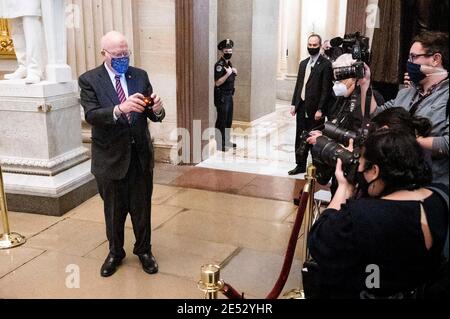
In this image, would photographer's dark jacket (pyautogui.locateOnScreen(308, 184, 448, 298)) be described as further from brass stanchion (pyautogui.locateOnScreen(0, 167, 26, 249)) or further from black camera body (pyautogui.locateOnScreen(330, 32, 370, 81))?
brass stanchion (pyautogui.locateOnScreen(0, 167, 26, 249))

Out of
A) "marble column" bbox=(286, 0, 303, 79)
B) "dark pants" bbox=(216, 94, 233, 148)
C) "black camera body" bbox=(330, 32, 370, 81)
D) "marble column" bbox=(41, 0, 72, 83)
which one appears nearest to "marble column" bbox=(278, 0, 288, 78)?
"marble column" bbox=(286, 0, 303, 79)

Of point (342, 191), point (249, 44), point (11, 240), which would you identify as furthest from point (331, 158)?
point (249, 44)

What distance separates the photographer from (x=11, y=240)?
421 centimetres

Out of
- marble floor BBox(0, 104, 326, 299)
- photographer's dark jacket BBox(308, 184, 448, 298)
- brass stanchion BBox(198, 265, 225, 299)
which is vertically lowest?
marble floor BBox(0, 104, 326, 299)

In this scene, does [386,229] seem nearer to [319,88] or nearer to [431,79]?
[431,79]

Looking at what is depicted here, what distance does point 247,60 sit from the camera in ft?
31.1

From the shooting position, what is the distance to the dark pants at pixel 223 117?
764 centimetres

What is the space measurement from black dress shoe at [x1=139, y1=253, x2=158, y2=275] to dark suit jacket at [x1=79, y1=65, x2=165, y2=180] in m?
0.70

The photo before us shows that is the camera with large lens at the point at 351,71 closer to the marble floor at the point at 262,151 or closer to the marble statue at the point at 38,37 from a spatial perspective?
the marble statue at the point at 38,37

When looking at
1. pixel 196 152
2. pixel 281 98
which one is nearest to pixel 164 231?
pixel 196 152

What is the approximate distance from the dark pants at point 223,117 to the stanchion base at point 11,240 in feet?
13.0

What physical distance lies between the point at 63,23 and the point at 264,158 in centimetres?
343

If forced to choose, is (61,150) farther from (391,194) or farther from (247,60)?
(247,60)

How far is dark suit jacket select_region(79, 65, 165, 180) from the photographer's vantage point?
3.45 metres
